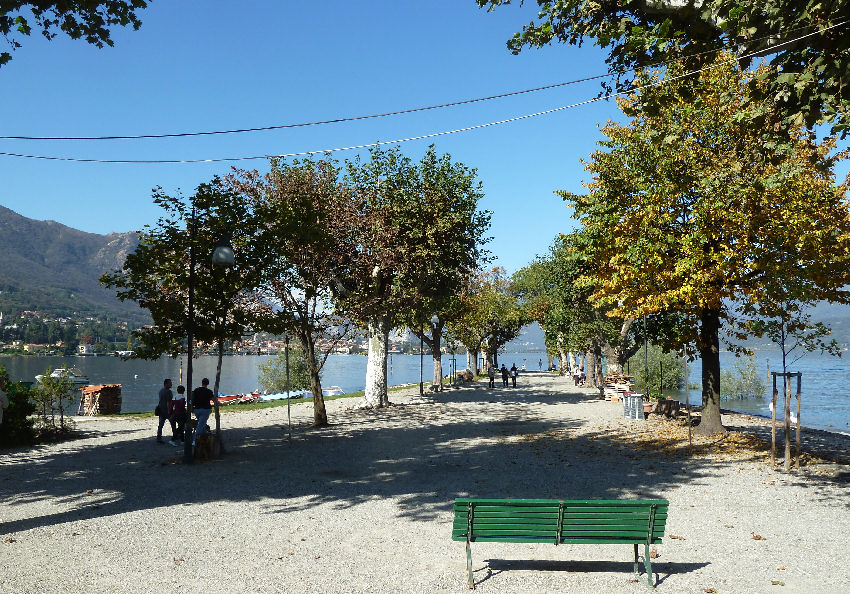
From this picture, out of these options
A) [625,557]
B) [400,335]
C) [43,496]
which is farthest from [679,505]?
[400,335]

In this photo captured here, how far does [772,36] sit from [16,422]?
2020cm

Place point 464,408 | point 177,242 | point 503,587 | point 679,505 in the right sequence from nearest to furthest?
point 503,587 < point 679,505 < point 177,242 < point 464,408

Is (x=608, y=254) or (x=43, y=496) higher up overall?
(x=608, y=254)

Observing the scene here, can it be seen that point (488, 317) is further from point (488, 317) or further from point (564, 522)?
point (564, 522)

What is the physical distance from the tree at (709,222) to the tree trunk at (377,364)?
13.1 meters

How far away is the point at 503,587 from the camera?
6.57 meters

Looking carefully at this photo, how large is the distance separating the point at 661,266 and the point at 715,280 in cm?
165

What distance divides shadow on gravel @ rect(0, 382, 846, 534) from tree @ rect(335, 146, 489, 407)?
8105 mm

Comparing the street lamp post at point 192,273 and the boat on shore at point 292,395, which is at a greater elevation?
the street lamp post at point 192,273

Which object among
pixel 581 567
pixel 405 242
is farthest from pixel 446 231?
pixel 581 567

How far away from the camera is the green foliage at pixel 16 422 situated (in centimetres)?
1645

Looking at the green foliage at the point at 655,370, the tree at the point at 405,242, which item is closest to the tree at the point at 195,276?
the tree at the point at 405,242

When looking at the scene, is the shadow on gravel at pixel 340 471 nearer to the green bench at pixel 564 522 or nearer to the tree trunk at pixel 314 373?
the tree trunk at pixel 314 373

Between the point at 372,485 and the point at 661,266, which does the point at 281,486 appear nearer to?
the point at 372,485
